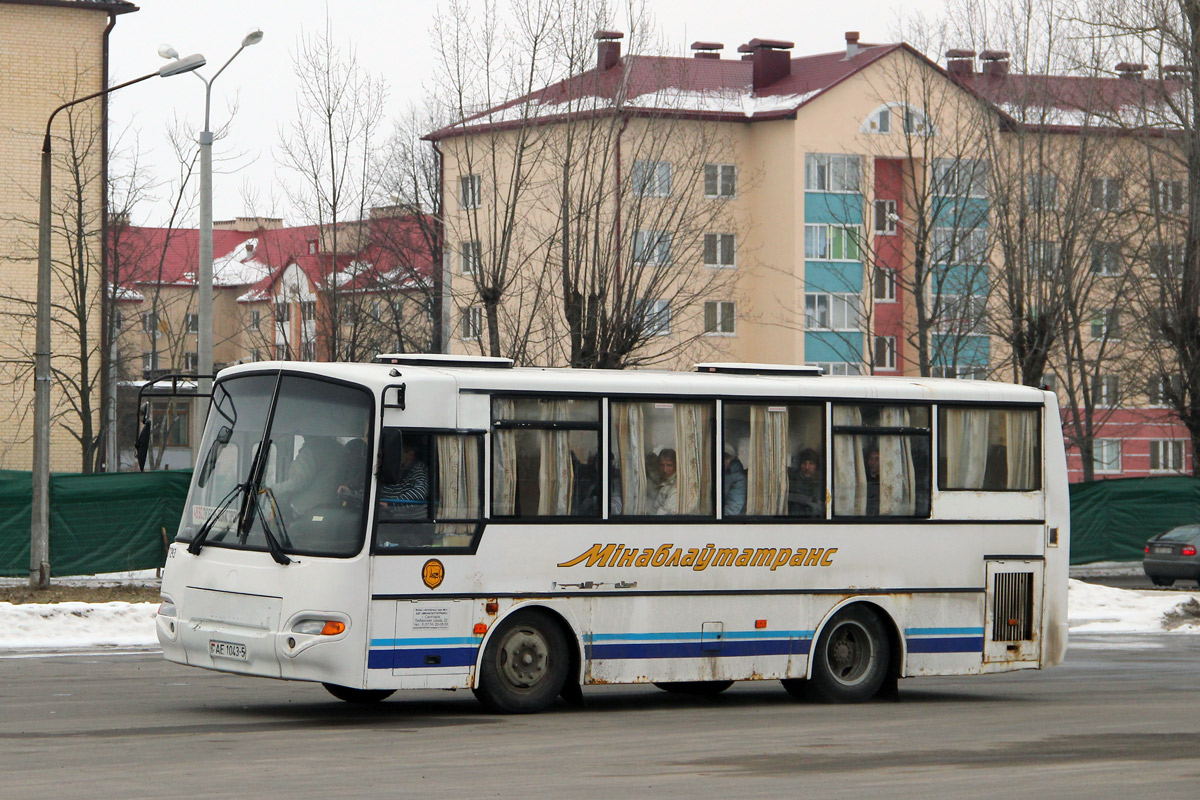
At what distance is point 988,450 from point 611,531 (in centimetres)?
367

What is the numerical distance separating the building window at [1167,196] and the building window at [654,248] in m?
11.0

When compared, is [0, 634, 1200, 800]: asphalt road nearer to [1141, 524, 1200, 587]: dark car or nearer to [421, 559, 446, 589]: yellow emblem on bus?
[421, 559, 446, 589]: yellow emblem on bus

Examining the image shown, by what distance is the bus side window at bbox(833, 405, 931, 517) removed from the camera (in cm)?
1477

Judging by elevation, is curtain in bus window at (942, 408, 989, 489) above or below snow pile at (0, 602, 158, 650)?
above

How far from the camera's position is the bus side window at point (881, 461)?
1477 centimetres

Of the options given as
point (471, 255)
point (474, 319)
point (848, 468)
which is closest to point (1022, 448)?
point (848, 468)

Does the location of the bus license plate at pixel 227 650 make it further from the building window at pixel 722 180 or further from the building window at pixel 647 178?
the building window at pixel 722 180

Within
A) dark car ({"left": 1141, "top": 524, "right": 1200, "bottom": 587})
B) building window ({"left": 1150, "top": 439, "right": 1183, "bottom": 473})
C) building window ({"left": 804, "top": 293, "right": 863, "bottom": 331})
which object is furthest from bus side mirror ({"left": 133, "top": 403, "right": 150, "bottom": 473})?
building window ({"left": 1150, "top": 439, "right": 1183, "bottom": 473})

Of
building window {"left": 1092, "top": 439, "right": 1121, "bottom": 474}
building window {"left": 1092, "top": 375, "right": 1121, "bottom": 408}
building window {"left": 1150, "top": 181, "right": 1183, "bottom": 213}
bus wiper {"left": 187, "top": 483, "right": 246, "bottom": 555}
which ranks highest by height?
building window {"left": 1150, "top": 181, "right": 1183, "bottom": 213}

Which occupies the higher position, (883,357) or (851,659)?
(883,357)

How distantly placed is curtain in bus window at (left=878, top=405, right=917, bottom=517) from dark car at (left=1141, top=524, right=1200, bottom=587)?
2028cm

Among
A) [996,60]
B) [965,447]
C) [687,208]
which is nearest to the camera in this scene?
[965,447]

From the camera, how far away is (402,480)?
12.9 m

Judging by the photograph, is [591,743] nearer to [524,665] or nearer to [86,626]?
[524,665]
